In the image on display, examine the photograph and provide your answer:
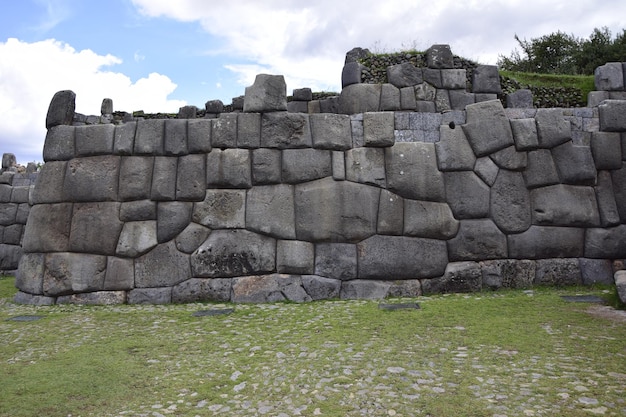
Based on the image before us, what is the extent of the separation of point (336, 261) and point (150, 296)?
288 centimetres

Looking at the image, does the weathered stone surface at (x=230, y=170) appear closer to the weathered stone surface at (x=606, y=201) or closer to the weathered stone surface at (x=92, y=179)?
the weathered stone surface at (x=92, y=179)

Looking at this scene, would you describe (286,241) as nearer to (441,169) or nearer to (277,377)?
(441,169)

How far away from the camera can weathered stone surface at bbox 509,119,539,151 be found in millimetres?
7562

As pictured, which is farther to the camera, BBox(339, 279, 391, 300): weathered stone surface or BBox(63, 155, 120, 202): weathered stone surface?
BBox(63, 155, 120, 202): weathered stone surface

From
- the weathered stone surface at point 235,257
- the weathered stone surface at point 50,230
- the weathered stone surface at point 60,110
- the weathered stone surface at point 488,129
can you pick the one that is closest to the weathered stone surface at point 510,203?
the weathered stone surface at point 488,129

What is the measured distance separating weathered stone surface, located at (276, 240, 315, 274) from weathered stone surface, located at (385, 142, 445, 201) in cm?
159

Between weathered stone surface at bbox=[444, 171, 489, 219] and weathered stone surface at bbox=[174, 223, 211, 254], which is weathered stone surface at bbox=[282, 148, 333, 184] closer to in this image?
weathered stone surface at bbox=[174, 223, 211, 254]

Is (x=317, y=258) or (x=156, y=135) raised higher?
(x=156, y=135)

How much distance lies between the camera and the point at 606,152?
25.3 feet

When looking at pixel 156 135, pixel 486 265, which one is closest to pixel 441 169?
pixel 486 265

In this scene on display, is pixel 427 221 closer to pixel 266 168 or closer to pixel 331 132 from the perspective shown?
pixel 331 132

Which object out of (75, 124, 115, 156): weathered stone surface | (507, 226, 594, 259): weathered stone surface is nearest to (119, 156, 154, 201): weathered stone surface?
(75, 124, 115, 156): weathered stone surface

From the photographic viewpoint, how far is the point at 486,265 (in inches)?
289

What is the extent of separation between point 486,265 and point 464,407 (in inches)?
170
